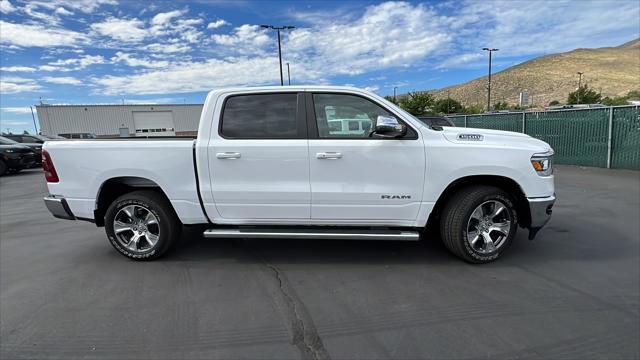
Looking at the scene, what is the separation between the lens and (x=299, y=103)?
160 inches

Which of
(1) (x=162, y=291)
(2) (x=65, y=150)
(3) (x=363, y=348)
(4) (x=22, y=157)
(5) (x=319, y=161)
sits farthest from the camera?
(4) (x=22, y=157)

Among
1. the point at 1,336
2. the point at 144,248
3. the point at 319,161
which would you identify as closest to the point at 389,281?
the point at 319,161

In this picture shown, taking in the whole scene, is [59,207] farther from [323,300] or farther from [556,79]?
[556,79]

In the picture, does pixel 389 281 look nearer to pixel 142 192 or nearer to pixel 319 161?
pixel 319 161

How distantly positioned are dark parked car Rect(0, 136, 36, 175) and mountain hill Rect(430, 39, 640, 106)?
9317 cm

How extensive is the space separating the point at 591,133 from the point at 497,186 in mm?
10034

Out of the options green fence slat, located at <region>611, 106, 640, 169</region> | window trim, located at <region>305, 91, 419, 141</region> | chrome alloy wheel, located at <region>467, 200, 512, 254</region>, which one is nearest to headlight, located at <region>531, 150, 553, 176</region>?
chrome alloy wheel, located at <region>467, 200, 512, 254</region>

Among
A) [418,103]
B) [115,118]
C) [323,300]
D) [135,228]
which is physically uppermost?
[115,118]

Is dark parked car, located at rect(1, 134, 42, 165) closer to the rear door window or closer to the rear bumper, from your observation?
the rear bumper

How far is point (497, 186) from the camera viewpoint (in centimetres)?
411

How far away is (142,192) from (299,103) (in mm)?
2068

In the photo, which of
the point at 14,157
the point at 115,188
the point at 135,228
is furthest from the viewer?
the point at 14,157

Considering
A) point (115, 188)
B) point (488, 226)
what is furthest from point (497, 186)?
point (115, 188)

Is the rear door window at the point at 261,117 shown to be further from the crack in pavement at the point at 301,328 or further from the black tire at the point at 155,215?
the crack in pavement at the point at 301,328
